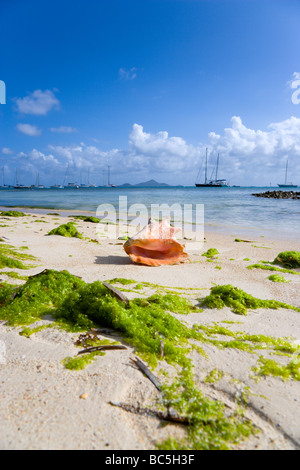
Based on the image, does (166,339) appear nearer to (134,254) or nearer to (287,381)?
(287,381)

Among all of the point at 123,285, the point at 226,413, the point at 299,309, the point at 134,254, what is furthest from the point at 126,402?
the point at 134,254

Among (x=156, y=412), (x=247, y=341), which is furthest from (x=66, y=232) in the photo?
(x=156, y=412)

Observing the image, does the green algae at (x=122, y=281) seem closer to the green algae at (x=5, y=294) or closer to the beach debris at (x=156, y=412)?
the green algae at (x=5, y=294)

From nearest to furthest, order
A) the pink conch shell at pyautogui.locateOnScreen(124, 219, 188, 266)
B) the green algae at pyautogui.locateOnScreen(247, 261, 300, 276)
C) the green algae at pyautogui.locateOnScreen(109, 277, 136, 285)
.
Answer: the green algae at pyautogui.locateOnScreen(109, 277, 136, 285), the green algae at pyautogui.locateOnScreen(247, 261, 300, 276), the pink conch shell at pyautogui.locateOnScreen(124, 219, 188, 266)

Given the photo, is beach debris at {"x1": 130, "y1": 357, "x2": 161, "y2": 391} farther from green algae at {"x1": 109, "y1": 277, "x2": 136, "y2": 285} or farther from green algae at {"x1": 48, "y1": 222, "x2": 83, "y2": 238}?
green algae at {"x1": 48, "y1": 222, "x2": 83, "y2": 238}

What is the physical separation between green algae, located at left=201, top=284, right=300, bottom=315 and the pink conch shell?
192 centimetres

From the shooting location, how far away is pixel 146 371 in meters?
1.90

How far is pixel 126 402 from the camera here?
5.35ft

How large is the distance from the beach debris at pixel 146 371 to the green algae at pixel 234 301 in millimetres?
1403

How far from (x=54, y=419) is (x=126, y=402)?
1.36ft

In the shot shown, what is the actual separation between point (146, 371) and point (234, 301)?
163 cm

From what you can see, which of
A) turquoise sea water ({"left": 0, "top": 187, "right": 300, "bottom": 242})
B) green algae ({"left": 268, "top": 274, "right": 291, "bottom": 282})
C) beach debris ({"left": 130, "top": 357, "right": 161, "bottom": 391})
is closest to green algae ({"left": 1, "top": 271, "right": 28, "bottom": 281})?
beach debris ({"left": 130, "top": 357, "right": 161, "bottom": 391})

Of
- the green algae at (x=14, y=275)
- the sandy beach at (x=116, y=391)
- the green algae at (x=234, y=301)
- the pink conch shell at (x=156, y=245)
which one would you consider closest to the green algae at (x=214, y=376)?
the sandy beach at (x=116, y=391)

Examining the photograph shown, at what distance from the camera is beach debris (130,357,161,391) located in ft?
5.85
